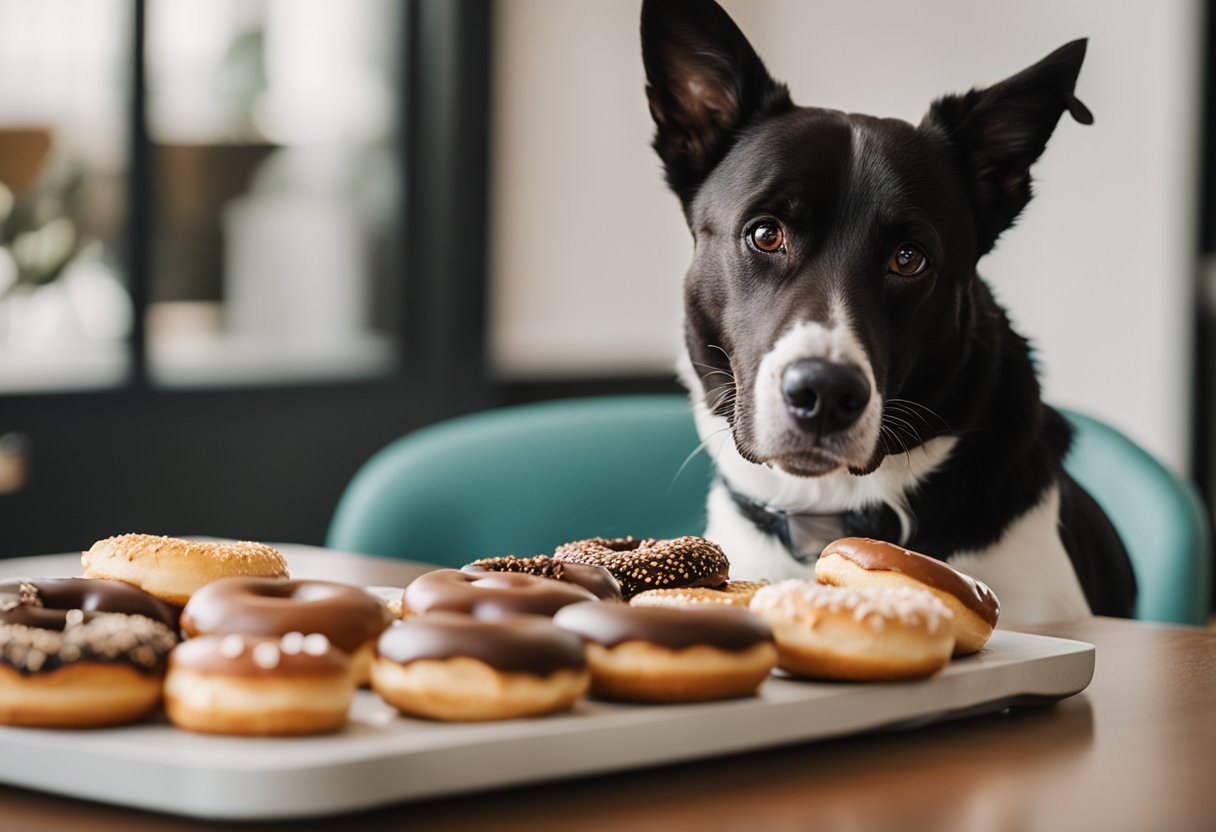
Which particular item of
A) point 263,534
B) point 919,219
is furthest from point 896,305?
point 263,534

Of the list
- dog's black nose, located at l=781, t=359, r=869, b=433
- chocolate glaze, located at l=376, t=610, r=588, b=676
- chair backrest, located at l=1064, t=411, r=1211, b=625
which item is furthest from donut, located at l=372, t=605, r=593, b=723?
chair backrest, located at l=1064, t=411, r=1211, b=625

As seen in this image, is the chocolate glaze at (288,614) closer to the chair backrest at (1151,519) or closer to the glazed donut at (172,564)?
the glazed donut at (172,564)

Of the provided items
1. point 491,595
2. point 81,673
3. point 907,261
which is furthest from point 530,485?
point 81,673

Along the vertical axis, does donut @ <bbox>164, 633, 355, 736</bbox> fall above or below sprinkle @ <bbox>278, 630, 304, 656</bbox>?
below

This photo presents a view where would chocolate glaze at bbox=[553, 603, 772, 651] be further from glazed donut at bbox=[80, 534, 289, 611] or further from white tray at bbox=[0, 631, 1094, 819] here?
glazed donut at bbox=[80, 534, 289, 611]

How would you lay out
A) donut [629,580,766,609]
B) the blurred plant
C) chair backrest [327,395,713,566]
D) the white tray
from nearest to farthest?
the white tray
donut [629,580,766,609]
chair backrest [327,395,713,566]
the blurred plant

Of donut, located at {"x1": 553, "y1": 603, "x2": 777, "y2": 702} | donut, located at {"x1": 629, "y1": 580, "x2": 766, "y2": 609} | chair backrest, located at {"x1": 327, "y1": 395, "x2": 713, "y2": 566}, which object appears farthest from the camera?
chair backrest, located at {"x1": 327, "y1": 395, "x2": 713, "y2": 566}

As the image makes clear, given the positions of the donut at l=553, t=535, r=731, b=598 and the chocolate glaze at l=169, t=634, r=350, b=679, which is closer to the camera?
the chocolate glaze at l=169, t=634, r=350, b=679
